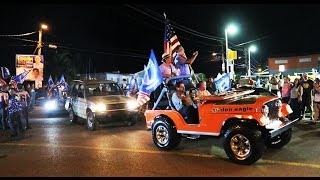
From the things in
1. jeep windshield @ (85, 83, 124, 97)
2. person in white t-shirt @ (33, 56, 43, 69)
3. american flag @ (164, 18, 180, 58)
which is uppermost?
person in white t-shirt @ (33, 56, 43, 69)

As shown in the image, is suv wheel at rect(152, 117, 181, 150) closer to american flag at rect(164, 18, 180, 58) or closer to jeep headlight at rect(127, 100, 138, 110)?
jeep headlight at rect(127, 100, 138, 110)

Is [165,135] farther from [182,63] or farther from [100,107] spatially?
[100,107]

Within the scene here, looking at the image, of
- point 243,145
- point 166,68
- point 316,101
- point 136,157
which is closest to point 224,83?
point 316,101

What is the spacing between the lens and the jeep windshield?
48.7 ft

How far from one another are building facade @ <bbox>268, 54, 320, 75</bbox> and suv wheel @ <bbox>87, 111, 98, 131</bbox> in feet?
140

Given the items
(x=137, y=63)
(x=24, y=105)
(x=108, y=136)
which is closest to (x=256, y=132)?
(x=108, y=136)

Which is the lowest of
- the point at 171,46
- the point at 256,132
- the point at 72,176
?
the point at 72,176

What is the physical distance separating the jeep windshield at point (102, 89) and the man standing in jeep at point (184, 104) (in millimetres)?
5942

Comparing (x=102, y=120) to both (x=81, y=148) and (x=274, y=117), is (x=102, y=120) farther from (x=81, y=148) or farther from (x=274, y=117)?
(x=274, y=117)

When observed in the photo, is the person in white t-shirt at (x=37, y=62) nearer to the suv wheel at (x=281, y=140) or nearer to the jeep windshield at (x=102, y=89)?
the jeep windshield at (x=102, y=89)

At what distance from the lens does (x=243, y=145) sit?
7.83m

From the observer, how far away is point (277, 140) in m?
9.12

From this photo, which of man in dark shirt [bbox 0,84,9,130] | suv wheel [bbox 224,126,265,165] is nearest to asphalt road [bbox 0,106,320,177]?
suv wheel [bbox 224,126,265,165]

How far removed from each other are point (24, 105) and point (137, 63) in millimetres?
58294
